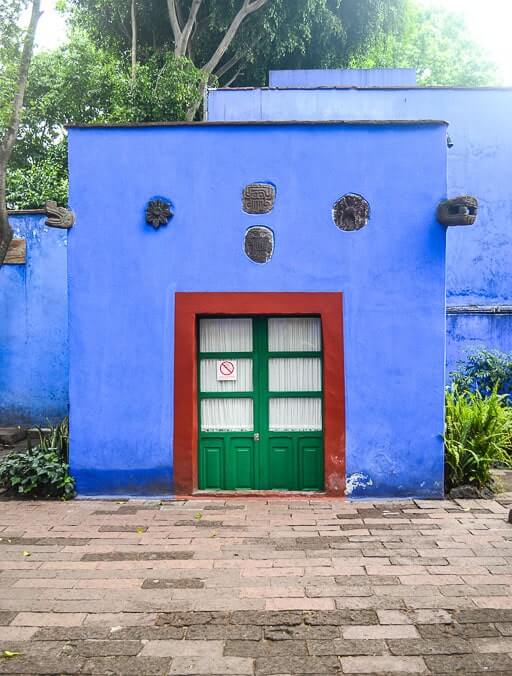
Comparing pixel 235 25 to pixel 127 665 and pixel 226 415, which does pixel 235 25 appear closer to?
pixel 226 415

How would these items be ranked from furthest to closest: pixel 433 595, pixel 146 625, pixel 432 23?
pixel 432 23 < pixel 433 595 < pixel 146 625

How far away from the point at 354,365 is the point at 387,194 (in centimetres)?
192

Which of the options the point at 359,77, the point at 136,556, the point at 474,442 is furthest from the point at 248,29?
the point at 136,556

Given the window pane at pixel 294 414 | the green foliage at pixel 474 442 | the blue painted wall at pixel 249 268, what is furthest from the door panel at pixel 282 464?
the green foliage at pixel 474 442

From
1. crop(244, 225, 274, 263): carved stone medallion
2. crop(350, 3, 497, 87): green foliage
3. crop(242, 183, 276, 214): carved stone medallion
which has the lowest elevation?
crop(244, 225, 274, 263): carved stone medallion

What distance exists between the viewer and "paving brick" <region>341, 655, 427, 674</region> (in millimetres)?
3379

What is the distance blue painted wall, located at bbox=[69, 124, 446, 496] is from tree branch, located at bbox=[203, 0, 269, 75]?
8.31 meters

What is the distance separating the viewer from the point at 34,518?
6.32 metres

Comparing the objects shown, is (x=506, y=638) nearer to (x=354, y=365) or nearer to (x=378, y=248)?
(x=354, y=365)

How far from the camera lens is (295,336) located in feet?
23.9

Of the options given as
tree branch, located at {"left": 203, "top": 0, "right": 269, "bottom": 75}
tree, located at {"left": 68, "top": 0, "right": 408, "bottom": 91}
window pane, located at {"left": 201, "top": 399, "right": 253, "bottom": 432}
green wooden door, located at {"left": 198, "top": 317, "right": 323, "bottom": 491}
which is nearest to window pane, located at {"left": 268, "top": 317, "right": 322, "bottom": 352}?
green wooden door, located at {"left": 198, "top": 317, "right": 323, "bottom": 491}

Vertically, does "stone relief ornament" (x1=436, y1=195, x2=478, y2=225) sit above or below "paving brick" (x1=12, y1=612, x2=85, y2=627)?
above

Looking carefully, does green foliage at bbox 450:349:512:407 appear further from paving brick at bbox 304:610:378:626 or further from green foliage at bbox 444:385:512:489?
paving brick at bbox 304:610:378:626

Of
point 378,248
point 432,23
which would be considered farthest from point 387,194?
point 432,23
